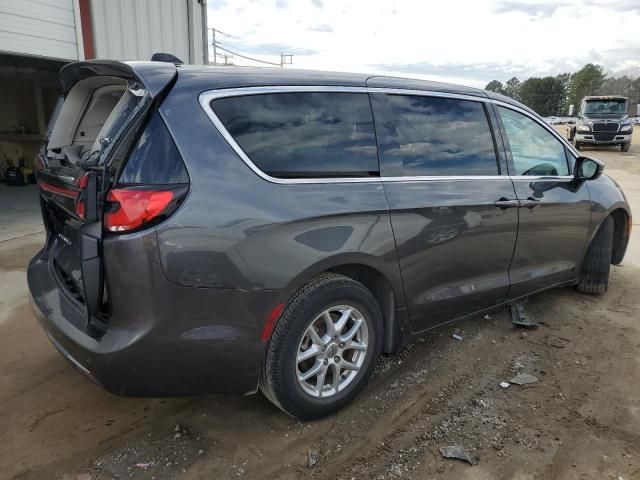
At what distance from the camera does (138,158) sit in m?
2.10

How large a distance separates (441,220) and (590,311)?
88.6 inches

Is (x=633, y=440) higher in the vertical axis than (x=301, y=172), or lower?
lower

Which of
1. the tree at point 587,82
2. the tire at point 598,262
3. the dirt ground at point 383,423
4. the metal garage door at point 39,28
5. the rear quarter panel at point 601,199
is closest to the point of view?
the dirt ground at point 383,423

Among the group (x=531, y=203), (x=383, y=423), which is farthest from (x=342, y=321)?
(x=531, y=203)

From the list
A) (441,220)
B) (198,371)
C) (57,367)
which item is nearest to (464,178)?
(441,220)

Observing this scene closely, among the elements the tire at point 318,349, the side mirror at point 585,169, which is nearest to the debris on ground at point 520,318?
the side mirror at point 585,169

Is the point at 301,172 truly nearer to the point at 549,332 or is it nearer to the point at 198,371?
the point at 198,371

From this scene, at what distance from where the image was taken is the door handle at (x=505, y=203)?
3291 mm

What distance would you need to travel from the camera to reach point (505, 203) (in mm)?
3338

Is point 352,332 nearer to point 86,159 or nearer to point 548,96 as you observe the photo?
point 86,159

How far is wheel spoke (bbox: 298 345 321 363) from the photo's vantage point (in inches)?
99.5

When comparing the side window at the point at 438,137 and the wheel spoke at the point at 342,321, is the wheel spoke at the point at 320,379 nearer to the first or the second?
the wheel spoke at the point at 342,321

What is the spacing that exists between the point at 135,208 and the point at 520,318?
3.22 metres

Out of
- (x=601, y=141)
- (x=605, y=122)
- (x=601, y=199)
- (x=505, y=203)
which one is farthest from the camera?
(x=601, y=141)
